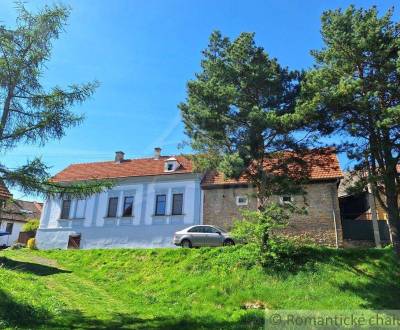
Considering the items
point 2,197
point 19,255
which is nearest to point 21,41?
point 2,197

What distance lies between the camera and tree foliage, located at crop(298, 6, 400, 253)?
14633mm

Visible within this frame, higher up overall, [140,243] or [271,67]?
[271,67]

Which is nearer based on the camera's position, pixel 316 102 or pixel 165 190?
pixel 316 102

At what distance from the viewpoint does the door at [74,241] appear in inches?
1237

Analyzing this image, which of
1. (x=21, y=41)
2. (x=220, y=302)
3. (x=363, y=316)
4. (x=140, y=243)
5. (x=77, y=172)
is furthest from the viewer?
(x=77, y=172)

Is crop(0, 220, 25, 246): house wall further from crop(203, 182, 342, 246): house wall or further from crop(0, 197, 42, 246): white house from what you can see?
crop(203, 182, 342, 246): house wall

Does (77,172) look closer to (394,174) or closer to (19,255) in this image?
(19,255)

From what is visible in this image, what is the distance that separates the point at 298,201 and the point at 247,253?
9.24 metres

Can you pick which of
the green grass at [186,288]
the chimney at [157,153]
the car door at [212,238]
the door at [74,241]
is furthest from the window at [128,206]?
the green grass at [186,288]

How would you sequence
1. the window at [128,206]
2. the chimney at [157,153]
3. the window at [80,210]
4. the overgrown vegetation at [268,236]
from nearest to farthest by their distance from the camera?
1. the overgrown vegetation at [268,236]
2. the window at [128,206]
3. the window at [80,210]
4. the chimney at [157,153]

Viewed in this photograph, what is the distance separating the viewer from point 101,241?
30594 millimetres

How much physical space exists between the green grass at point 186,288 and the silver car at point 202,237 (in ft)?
8.61

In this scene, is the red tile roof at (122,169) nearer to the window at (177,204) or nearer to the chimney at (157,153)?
the chimney at (157,153)

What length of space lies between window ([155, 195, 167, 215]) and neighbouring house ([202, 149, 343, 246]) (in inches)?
131
